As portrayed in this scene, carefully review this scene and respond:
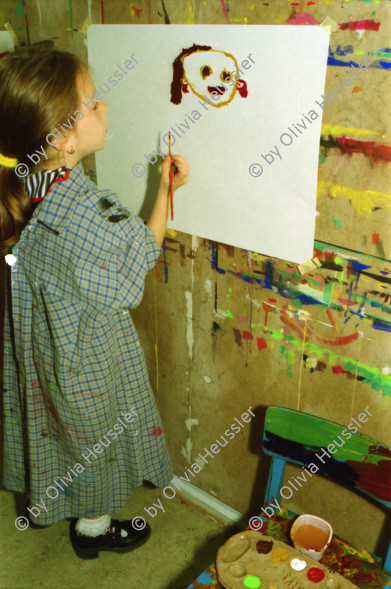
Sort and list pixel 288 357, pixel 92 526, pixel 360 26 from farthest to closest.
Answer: pixel 92 526 < pixel 288 357 < pixel 360 26

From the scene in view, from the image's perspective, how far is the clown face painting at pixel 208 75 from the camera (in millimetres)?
1076

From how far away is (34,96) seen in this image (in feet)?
3.46

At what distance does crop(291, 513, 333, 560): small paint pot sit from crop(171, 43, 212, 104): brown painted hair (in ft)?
2.99

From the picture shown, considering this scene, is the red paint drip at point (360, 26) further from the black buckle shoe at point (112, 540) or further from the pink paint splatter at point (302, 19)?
the black buckle shoe at point (112, 540)

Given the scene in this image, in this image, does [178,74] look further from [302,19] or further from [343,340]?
[343,340]

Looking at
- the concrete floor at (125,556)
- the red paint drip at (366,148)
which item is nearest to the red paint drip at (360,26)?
the red paint drip at (366,148)

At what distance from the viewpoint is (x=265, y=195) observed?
43.7 inches

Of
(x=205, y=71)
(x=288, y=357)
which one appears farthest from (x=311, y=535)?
(x=205, y=71)

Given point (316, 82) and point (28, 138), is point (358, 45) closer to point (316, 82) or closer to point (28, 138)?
point (316, 82)

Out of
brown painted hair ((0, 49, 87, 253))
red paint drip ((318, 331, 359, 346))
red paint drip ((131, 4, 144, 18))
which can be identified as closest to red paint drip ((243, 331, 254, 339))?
red paint drip ((318, 331, 359, 346))

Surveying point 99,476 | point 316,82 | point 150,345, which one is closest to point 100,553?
point 99,476

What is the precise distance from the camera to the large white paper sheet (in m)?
1.00

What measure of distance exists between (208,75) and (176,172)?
0.71 ft

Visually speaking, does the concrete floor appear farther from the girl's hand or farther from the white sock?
the girl's hand
